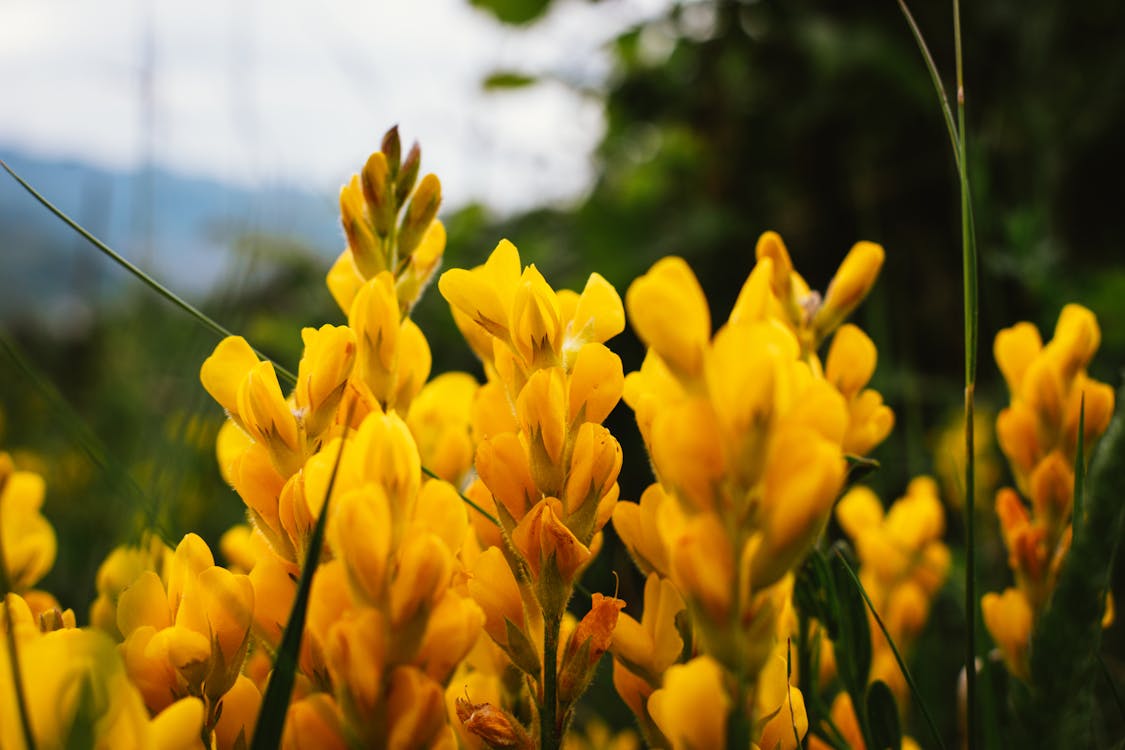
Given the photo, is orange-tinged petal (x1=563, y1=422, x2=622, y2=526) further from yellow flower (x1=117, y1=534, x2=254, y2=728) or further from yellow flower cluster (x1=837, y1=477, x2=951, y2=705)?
yellow flower cluster (x1=837, y1=477, x2=951, y2=705)

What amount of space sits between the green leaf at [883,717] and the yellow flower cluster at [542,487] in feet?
0.47

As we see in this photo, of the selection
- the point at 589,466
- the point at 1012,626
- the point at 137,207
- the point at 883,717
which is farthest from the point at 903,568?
the point at 137,207

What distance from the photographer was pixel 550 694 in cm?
30

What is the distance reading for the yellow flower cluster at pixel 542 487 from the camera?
0.30 m

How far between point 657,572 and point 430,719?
0.38ft

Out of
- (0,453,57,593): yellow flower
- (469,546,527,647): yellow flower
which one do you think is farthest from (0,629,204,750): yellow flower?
(0,453,57,593): yellow flower

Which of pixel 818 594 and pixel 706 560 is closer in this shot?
pixel 706 560

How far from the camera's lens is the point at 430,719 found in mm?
249

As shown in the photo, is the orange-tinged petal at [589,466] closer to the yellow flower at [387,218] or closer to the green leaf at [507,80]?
the yellow flower at [387,218]

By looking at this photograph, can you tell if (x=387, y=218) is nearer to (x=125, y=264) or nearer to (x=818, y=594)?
(x=125, y=264)

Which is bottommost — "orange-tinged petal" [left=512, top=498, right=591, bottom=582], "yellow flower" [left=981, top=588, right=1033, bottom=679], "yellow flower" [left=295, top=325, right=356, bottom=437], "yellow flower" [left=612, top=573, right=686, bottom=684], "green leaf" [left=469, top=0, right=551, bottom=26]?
"yellow flower" [left=981, top=588, right=1033, bottom=679]

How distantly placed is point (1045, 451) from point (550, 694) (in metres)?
0.33

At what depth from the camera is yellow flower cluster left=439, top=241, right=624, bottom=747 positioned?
0.30 m

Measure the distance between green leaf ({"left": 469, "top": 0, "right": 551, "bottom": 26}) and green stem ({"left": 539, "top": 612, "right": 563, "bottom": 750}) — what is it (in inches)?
78.8
